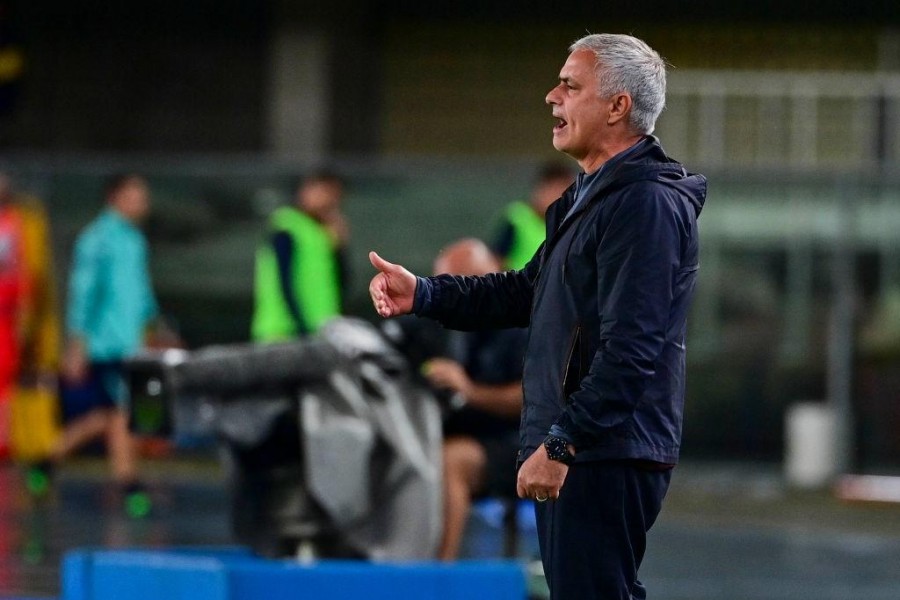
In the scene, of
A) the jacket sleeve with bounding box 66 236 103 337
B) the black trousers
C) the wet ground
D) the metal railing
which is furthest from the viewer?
the metal railing

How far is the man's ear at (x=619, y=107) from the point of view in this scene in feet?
14.6

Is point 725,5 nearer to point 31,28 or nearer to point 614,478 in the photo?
point 31,28

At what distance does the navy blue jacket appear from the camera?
4.26 m

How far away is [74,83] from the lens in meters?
19.9

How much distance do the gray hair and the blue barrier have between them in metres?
2.83

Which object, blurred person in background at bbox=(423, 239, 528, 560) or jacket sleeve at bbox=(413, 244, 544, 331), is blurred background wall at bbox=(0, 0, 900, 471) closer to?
blurred person in background at bbox=(423, 239, 528, 560)

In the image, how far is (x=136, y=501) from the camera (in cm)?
1148

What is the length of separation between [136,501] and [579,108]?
7471 millimetres

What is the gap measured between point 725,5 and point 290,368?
13.4m

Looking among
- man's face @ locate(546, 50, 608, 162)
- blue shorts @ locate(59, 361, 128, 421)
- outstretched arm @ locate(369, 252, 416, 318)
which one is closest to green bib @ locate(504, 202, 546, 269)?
blue shorts @ locate(59, 361, 128, 421)

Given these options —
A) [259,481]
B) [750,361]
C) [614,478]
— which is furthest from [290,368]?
[750,361]

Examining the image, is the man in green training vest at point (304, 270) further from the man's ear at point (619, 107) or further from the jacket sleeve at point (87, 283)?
the man's ear at point (619, 107)

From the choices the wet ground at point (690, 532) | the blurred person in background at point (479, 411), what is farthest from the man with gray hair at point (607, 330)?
the wet ground at point (690, 532)

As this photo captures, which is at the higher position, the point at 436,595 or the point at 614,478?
the point at 614,478
